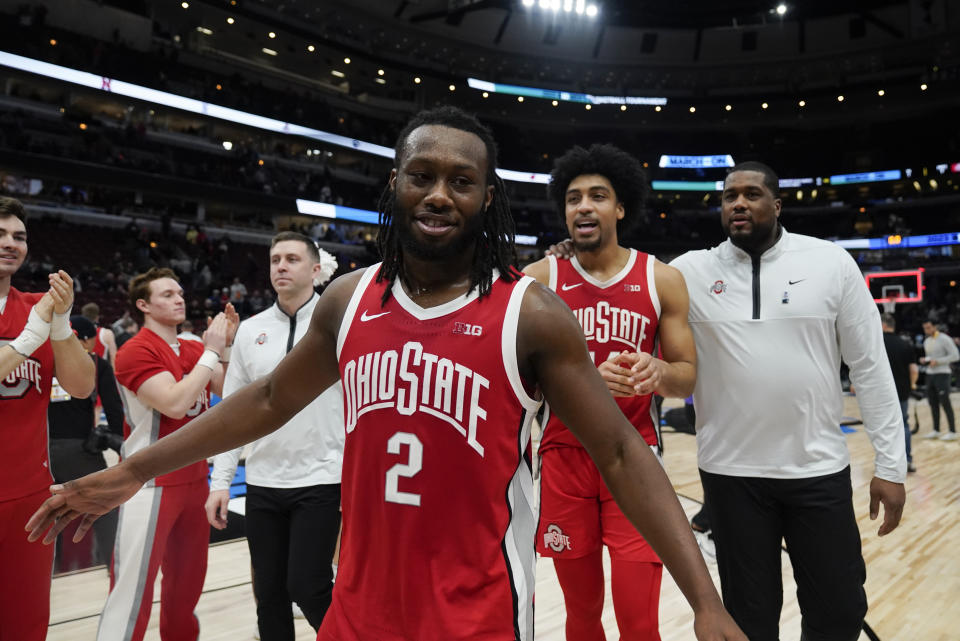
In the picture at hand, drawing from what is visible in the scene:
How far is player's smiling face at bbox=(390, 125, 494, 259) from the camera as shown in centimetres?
147

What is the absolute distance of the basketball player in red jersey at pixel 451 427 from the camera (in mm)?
1417

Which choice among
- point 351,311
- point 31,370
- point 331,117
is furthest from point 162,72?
point 351,311

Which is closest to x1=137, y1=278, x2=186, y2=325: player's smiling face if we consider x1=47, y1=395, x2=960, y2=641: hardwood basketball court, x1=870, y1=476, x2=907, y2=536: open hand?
x1=47, y1=395, x2=960, y2=641: hardwood basketball court

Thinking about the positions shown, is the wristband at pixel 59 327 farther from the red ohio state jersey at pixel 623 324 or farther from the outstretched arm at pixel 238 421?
the red ohio state jersey at pixel 623 324

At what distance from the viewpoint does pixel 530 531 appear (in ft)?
5.13

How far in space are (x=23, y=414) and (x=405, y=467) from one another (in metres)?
2.12

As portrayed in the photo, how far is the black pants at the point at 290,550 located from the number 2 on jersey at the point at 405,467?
146 centimetres

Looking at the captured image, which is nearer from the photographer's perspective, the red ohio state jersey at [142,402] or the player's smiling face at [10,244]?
the player's smiling face at [10,244]

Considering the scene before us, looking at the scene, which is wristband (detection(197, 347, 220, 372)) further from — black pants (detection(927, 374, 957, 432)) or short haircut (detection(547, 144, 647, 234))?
black pants (detection(927, 374, 957, 432))

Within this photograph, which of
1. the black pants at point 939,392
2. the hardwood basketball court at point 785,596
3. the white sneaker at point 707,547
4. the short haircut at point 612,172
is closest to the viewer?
the short haircut at point 612,172

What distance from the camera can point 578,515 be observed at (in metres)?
2.54

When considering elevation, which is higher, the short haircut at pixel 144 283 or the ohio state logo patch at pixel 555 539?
the short haircut at pixel 144 283

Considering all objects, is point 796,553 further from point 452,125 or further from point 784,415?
point 452,125

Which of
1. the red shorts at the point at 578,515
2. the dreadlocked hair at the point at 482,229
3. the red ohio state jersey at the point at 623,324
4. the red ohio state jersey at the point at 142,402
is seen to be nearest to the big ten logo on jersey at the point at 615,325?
the red ohio state jersey at the point at 623,324
